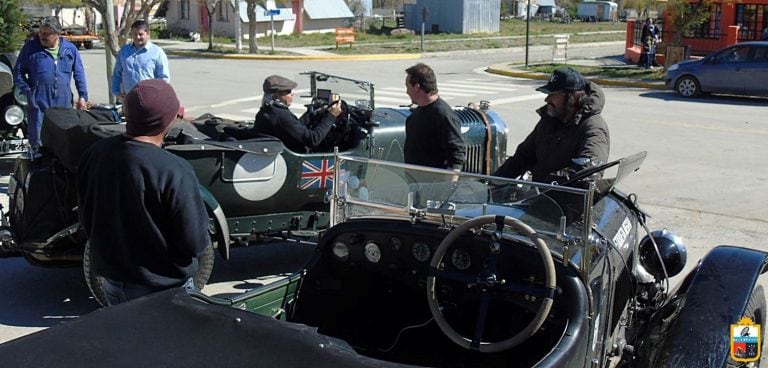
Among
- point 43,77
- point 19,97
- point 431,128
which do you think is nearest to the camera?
point 431,128

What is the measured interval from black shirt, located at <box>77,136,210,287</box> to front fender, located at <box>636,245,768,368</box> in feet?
6.37

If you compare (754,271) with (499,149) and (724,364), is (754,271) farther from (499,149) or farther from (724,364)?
(499,149)

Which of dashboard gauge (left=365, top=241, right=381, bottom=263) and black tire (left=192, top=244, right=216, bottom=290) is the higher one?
dashboard gauge (left=365, top=241, right=381, bottom=263)

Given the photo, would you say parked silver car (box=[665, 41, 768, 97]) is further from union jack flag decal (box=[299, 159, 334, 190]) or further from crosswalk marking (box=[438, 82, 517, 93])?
union jack flag decal (box=[299, 159, 334, 190])

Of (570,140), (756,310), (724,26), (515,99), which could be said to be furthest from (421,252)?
(724,26)

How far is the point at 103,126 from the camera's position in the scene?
19.7 feet

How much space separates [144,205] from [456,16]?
44384 mm

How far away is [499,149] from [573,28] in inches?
1913

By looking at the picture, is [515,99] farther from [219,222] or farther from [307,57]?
[307,57]

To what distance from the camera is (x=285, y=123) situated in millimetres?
6344

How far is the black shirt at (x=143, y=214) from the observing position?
3379mm

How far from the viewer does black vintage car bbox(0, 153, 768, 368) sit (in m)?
2.78

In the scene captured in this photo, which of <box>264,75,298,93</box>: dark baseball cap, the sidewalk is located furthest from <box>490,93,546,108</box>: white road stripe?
<box>264,75,298,93</box>: dark baseball cap

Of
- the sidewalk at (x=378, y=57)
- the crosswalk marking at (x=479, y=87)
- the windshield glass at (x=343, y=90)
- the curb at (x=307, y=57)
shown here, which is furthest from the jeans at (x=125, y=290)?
the curb at (x=307, y=57)
